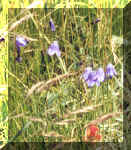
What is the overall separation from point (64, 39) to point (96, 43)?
14 cm

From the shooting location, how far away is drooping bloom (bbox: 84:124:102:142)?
1274mm

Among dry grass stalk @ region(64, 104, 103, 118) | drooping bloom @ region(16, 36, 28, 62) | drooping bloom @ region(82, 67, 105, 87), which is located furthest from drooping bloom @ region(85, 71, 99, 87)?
drooping bloom @ region(16, 36, 28, 62)

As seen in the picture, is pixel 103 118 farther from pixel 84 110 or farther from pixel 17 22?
pixel 17 22

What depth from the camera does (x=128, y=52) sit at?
127cm

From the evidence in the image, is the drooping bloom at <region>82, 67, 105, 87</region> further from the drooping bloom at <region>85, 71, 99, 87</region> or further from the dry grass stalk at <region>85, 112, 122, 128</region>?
the dry grass stalk at <region>85, 112, 122, 128</region>

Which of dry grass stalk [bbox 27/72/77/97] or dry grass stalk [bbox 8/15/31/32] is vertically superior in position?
dry grass stalk [bbox 8/15/31/32]

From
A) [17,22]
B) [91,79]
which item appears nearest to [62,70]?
[91,79]

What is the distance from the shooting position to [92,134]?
1280 mm

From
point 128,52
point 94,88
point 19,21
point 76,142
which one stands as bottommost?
point 76,142

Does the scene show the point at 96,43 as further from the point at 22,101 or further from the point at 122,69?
the point at 22,101

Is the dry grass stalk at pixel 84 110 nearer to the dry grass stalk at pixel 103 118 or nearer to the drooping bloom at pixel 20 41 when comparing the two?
the dry grass stalk at pixel 103 118

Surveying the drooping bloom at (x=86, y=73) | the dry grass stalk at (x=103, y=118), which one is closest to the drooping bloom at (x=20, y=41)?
the drooping bloom at (x=86, y=73)

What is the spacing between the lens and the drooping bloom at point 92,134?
1274mm

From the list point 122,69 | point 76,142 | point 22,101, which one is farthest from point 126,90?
point 22,101
